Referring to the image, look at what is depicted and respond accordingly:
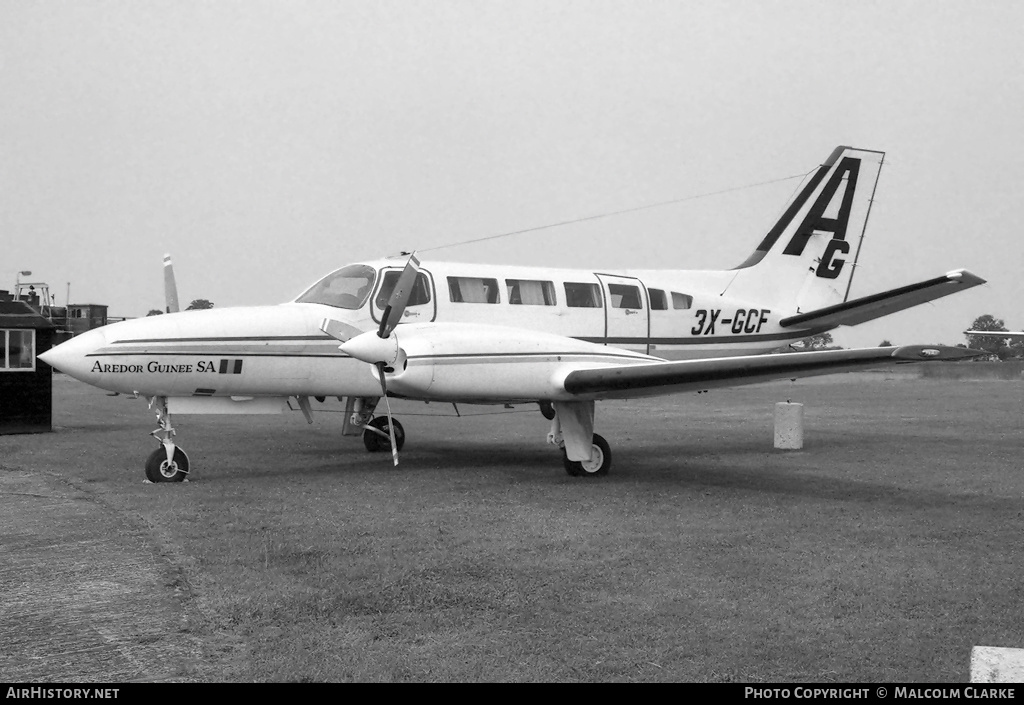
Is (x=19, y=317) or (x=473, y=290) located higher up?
(x=473, y=290)

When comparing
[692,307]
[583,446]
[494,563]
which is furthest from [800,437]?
[494,563]

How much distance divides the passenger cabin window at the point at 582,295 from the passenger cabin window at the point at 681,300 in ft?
5.14

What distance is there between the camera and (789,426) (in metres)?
16.8

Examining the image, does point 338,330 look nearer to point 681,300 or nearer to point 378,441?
point 378,441

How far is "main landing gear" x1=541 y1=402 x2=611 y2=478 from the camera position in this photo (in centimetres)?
1291

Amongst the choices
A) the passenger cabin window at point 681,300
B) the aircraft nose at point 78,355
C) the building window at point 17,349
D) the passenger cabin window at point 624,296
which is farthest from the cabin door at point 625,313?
the building window at point 17,349

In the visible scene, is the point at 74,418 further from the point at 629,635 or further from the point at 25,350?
the point at 629,635

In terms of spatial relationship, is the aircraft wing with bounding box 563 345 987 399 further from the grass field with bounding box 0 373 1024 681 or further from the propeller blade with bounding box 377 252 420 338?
the propeller blade with bounding box 377 252 420 338

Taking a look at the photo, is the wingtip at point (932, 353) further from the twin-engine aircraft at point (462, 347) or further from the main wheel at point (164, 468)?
the main wheel at point (164, 468)

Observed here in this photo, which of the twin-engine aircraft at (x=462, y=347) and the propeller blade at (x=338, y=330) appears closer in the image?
the twin-engine aircraft at (x=462, y=347)

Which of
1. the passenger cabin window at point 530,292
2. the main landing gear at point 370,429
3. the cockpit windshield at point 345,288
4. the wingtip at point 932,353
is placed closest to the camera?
the wingtip at point 932,353

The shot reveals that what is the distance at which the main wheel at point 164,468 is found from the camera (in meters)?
11.9

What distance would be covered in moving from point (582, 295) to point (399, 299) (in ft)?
12.8

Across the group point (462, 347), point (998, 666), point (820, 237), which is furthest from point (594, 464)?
point (998, 666)
